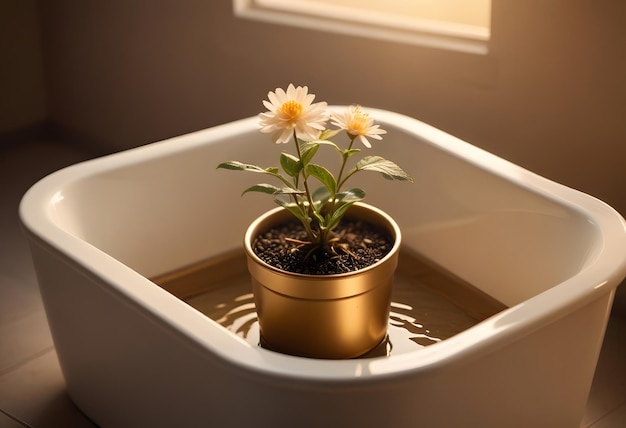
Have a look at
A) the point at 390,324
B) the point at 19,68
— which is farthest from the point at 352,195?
the point at 19,68

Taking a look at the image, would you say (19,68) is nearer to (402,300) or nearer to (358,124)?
(402,300)

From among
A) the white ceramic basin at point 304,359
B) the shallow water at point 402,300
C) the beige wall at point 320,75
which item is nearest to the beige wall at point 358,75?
the beige wall at point 320,75

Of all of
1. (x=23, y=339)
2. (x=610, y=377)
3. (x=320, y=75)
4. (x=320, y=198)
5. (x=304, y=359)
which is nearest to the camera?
(x=304, y=359)

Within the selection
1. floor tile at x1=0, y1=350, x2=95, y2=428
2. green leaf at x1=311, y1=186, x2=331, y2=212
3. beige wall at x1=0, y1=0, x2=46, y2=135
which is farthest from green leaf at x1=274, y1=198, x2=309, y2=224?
beige wall at x1=0, y1=0, x2=46, y2=135

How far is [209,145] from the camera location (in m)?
1.85

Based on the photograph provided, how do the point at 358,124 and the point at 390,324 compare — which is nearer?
the point at 358,124

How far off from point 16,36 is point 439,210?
1.65 meters

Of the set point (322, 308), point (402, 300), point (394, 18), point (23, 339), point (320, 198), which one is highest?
point (394, 18)

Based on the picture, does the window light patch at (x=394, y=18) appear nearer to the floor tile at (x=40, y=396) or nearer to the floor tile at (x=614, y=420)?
the floor tile at (x=614, y=420)

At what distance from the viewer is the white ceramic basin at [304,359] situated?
3.89 ft

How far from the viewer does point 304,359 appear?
1.17 m

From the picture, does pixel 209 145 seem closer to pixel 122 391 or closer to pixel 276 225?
pixel 276 225

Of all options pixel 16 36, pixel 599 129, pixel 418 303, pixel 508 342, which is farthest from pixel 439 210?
pixel 16 36

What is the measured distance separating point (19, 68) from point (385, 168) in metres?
1.84
